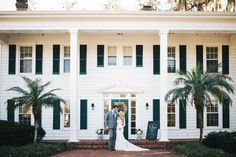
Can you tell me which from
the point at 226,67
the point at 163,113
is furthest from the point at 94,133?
the point at 226,67

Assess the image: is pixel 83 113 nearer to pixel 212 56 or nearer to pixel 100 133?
pixel 100 133

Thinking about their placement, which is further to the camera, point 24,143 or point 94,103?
point 94,103

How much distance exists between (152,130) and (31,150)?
687cm

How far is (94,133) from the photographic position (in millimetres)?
20688

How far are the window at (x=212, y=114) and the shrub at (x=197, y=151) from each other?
14.7 ft

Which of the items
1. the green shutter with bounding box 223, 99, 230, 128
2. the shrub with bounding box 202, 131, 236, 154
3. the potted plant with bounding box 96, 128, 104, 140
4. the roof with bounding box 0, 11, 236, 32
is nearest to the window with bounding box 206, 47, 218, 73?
the green shutter with bounding box 223, 99, 230, 128

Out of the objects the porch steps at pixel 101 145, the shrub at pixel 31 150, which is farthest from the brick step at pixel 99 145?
the shrub at pixel 31 150

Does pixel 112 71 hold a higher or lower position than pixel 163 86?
higher

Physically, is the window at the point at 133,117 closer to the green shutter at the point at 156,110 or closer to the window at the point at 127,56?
the green shutter at the point at 156,110

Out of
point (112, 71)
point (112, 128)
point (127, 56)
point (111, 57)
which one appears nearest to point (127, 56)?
point (127, 56)

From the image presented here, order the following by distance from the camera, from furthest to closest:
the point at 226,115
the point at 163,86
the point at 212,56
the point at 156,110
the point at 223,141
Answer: the point at 212,56 → the point at 226,115 → the point at 156,110 → the point at 163,86 → the point at 223,141

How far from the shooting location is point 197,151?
50.3 feet

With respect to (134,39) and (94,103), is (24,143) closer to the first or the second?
(94,103)

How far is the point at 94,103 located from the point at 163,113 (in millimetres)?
4275
